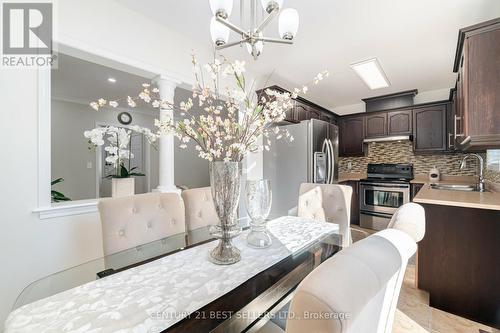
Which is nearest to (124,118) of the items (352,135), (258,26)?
(258,26)

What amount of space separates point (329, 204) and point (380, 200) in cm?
240

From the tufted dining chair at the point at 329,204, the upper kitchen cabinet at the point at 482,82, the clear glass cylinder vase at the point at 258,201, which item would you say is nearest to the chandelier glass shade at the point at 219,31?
the clear glass cylinder vase at the point at 258,201

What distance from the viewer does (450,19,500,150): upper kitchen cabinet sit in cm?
160

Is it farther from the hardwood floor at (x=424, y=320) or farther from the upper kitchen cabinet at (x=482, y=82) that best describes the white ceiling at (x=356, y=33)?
the hardwood floor at (x=424, y=320)

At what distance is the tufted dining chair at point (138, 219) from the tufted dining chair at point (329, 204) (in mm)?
1089

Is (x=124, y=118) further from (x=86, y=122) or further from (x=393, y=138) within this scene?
(x=393, y=138)

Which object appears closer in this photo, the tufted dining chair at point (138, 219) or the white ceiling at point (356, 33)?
the tufted dining chair at point (138, 219)

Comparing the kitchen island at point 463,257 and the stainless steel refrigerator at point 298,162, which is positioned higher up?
the stainless steel refrigerator at point 298,162

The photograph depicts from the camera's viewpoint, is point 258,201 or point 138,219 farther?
point 138,219

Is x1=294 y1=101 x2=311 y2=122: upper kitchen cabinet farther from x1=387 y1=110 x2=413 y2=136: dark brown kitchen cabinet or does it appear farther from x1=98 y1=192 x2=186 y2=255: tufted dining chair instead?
x1=98 y1=192 x2=186 y2=255: tufted dining chair

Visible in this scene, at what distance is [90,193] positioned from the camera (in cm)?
448

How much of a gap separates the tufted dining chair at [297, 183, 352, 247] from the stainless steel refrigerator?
3.11 ft

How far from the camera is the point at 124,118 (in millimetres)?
4688

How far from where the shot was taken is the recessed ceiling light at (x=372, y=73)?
2.77m
